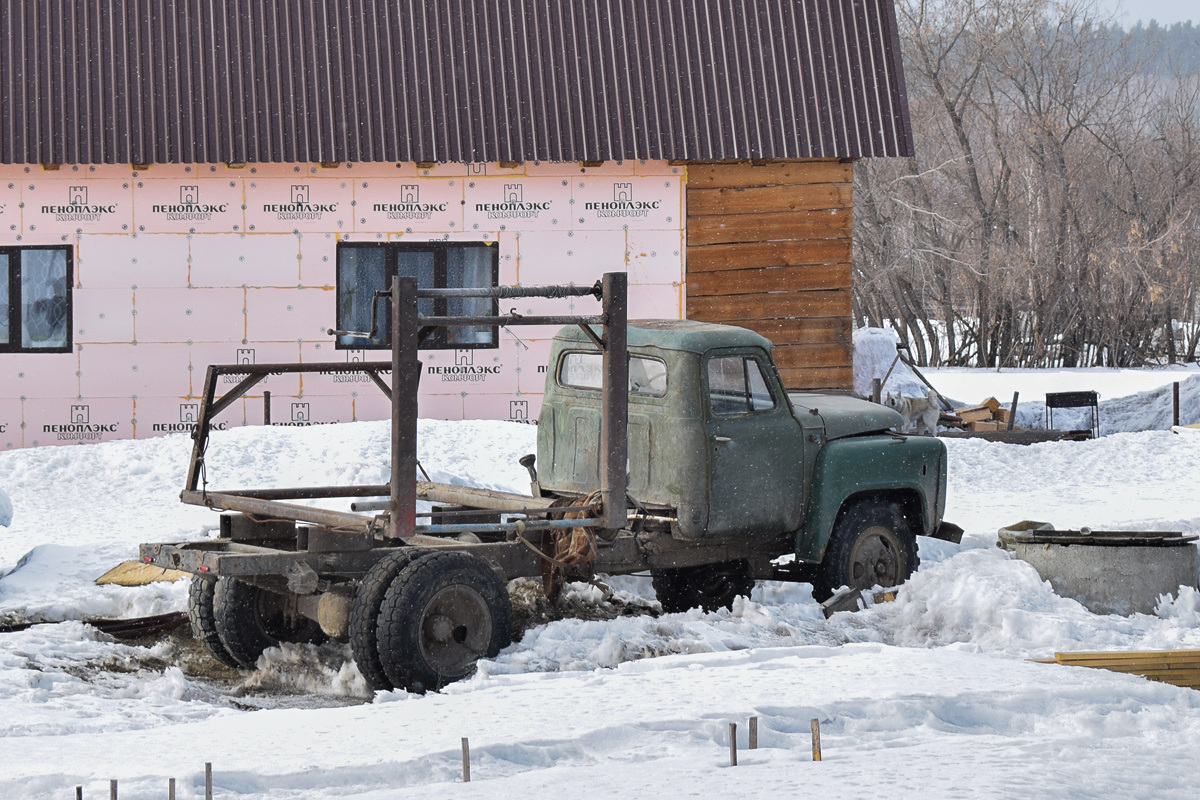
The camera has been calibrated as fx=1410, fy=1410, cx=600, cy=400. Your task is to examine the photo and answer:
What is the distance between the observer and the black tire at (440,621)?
730 cm

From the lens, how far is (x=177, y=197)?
1672cm

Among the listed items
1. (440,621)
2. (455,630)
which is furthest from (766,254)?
(440,621)

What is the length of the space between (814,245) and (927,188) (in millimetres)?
24374

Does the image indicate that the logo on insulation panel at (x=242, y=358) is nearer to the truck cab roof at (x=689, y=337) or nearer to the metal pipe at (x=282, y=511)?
the metal pipe at (x=282, y=511)

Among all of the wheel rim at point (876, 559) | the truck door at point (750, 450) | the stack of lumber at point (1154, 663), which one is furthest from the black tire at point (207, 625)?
the stack of lumber at point (1154, 663)

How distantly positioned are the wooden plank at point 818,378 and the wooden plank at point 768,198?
6.37ft

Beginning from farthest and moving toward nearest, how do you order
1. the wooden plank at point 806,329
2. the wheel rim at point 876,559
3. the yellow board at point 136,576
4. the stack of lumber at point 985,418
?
the stack of lumber at point 985,418 < the wooden plank at point 806,329 < the yellow board at point 136,576 < the wheel rim at point 876,559

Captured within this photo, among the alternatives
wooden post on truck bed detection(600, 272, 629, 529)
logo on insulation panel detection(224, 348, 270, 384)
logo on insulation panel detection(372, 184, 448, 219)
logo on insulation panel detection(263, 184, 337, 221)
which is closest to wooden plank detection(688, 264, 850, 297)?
logo on insulation panel detection(372, 184, 448, 219)

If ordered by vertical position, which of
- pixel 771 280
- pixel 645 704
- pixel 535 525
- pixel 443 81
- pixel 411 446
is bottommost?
pixel 645 704

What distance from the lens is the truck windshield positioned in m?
9.09

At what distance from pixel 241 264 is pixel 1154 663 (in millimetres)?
12069

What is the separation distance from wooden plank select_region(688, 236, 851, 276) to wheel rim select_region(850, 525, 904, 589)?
760 cm

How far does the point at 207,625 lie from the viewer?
27.7ft

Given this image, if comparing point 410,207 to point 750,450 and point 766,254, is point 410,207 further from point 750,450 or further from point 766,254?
point 750,450
